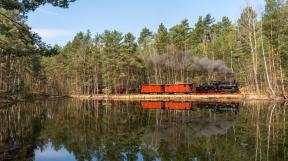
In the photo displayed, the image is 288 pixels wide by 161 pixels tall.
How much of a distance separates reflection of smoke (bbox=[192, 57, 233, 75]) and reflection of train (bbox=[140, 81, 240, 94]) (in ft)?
19.4

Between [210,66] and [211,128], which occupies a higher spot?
[210,66]

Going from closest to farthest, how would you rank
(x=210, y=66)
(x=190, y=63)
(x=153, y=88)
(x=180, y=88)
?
(x=180, y=88) < (x=210, y=66) < (x=153, y=88) < (x=190, y=63)

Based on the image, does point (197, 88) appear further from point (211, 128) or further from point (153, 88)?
point (211, 128)

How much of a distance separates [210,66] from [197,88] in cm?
757

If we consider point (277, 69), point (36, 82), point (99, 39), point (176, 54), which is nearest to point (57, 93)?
point (36, 82)

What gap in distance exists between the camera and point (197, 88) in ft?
186

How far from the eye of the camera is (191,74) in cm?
7112

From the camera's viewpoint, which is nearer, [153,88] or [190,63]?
[153,88]

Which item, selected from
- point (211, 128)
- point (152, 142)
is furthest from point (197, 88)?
point (152, 142)

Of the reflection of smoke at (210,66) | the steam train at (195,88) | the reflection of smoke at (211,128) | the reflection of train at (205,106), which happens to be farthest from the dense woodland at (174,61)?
the reflection of smoke at (211,128)

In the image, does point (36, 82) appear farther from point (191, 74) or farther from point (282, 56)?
point (282, 56)

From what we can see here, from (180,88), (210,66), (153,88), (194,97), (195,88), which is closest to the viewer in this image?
(194,97)

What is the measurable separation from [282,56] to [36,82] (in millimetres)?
62869

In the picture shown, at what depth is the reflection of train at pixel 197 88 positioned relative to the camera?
52588 mm
